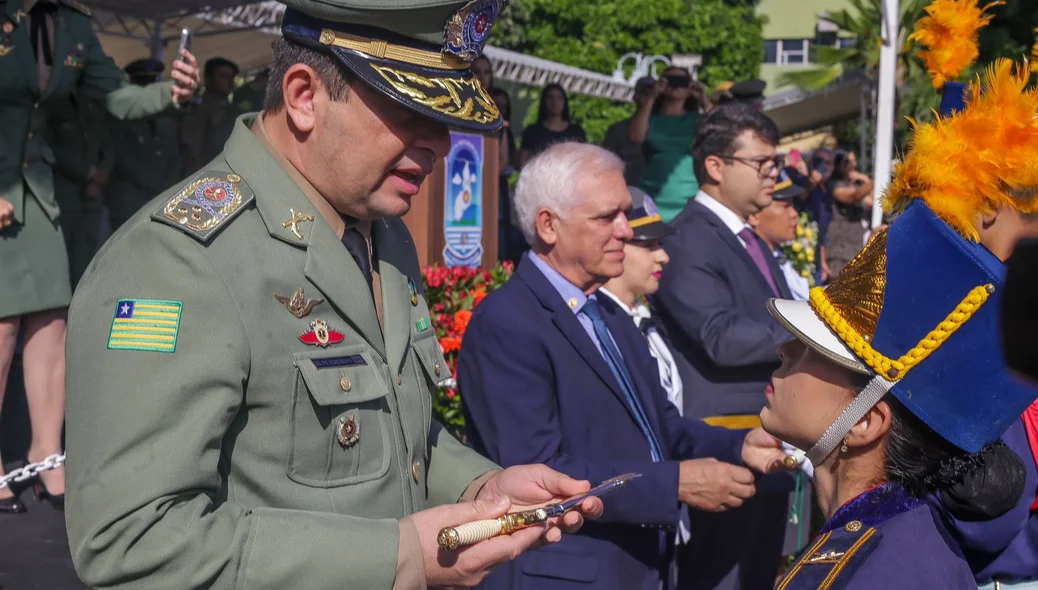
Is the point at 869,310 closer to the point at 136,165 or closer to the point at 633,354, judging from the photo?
the point at 633,354

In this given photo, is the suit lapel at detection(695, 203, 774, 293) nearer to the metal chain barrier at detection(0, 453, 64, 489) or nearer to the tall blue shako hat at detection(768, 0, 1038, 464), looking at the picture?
the tall blue shako hat at detection(768, 0, 1038, 464)

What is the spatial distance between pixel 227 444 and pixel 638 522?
77.5 inches

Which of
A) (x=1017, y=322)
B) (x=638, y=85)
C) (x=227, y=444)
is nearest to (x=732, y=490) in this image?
(x=227, y=444)

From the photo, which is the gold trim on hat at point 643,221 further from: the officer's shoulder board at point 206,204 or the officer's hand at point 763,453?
the officer's shoulder board at point 206,204

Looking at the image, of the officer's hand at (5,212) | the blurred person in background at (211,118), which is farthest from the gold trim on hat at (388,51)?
the blurred person in background at (211,118)

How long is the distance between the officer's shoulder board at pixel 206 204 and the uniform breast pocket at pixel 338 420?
0.30 m

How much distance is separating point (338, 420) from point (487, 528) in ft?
1.18

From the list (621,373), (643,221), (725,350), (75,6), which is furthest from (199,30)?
(621,373)

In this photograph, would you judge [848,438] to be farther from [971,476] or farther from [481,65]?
[481,65]

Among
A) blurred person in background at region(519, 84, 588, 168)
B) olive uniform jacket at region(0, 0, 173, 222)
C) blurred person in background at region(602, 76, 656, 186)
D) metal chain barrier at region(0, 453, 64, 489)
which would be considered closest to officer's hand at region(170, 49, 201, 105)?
olive uniform jacket at region(0, 0, 173, 222)

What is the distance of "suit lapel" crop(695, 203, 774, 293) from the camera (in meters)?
5.22

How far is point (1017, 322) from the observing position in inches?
33.5

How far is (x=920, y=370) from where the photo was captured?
2365 mm

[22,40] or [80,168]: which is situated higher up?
[22,40]
